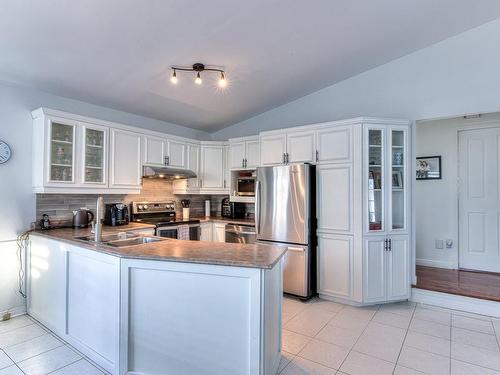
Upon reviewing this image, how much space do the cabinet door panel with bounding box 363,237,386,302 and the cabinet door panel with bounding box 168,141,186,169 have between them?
2.84 meters

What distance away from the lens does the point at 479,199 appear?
427 centimetres

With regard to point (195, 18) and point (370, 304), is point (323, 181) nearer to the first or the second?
point (370, 304)

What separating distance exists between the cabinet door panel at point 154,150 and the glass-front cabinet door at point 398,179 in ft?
9.97

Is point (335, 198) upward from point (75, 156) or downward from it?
downward

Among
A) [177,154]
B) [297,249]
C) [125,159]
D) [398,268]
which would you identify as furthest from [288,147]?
[125,159]

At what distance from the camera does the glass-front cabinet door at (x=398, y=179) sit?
11.3ft

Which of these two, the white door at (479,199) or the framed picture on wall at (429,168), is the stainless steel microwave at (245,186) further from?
the white door at (479,199)

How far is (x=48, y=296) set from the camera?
8.93 feet

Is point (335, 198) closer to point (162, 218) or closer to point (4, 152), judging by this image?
point (162, 218)

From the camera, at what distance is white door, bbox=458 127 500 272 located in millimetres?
4160

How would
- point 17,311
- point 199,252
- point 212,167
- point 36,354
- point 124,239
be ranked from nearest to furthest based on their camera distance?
point 199,252 < point 36,354 < point 124,239 < point 17,311 < point 212,167

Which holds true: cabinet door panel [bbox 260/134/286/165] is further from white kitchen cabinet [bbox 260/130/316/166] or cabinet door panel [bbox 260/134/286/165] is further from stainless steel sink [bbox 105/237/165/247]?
stainless steel sink [bbox 105/237/165/247]

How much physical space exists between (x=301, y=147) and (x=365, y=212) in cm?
113

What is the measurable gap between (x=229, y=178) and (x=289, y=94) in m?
1.65
